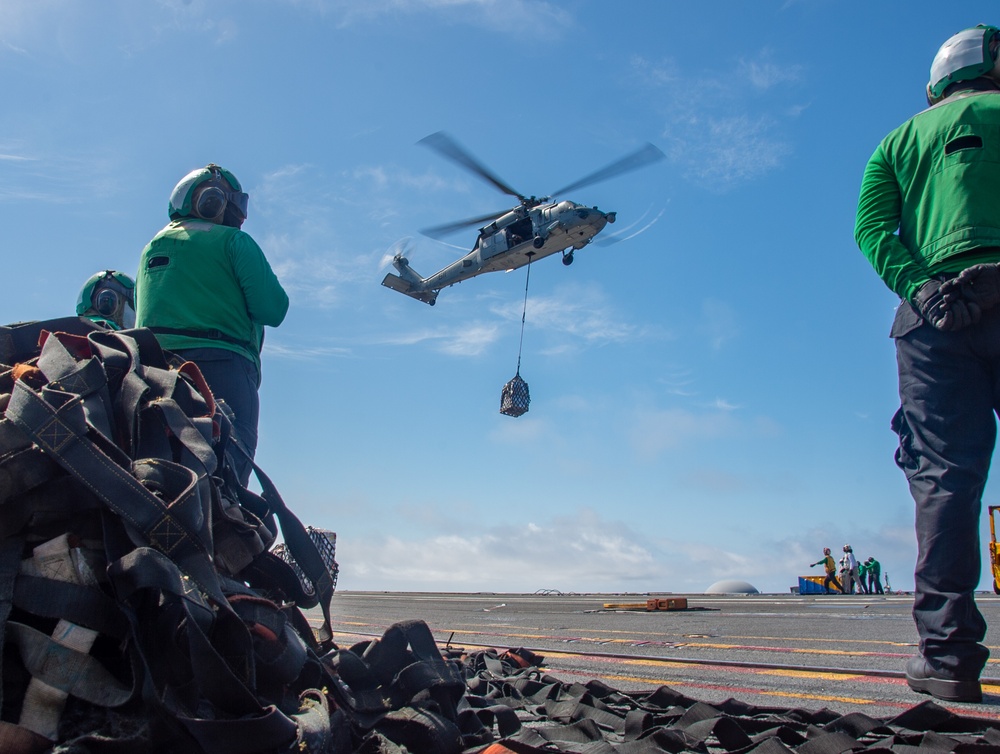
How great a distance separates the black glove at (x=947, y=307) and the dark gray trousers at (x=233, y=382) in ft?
11.4

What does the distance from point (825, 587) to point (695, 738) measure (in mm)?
37916

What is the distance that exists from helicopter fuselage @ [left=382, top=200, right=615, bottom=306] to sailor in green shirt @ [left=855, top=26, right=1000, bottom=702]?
23163mm

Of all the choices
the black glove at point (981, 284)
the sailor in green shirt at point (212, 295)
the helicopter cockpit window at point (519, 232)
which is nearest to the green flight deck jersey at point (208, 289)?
the sailor in green shirt at point (212, 295)

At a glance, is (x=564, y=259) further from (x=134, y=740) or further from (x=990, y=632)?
(x=134, y=740)

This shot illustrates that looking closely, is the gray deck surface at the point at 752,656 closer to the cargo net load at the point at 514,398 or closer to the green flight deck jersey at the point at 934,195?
the green flight deck jersey at the point at 934,195

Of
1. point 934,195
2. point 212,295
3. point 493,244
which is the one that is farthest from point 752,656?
point 493,244

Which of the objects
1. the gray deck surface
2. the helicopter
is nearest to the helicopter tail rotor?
the helicopter

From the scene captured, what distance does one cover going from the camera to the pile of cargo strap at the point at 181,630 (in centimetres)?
175

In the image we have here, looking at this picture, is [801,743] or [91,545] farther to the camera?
[801,743]

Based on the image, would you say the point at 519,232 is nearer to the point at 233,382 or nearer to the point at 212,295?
the point at 212,295

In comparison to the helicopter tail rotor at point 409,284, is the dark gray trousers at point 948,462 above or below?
below

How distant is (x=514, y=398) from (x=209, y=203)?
22.7 meters

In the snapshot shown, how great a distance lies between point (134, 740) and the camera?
169cm

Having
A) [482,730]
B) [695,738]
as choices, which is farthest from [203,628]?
[695,738]
